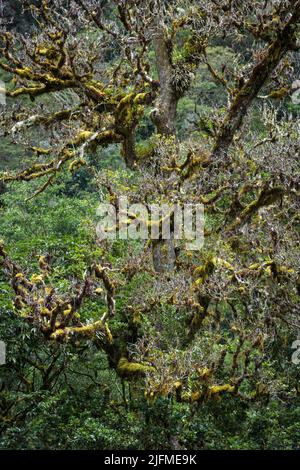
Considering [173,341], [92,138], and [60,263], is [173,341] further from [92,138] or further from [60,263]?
[92,138]

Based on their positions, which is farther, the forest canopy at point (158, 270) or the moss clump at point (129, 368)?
the moss clump at point (129, 368)

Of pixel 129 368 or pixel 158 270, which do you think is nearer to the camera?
pixel 129 368

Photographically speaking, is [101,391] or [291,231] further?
[291,231]

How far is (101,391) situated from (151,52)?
14003 millimetres

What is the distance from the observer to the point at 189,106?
70.4 ft

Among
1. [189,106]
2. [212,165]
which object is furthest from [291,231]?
[189,106]

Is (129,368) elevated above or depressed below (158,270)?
below

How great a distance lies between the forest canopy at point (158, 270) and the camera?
23.9 ft

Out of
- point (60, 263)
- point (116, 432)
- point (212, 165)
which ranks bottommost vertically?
point (116, 432)

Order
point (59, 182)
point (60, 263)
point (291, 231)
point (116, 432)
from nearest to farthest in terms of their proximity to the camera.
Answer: point (116, 432) < point (60, 263) < point (291, 231) < point (59, 182)

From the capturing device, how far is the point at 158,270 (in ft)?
32.4

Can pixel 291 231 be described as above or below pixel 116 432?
above

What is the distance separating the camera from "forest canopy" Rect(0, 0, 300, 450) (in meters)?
7.27

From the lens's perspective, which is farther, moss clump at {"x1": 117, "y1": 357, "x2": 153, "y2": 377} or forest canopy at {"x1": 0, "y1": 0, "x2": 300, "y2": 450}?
moss clump at {"x1": 117, "y1": 357, "x2": 153, "y2": 377}
